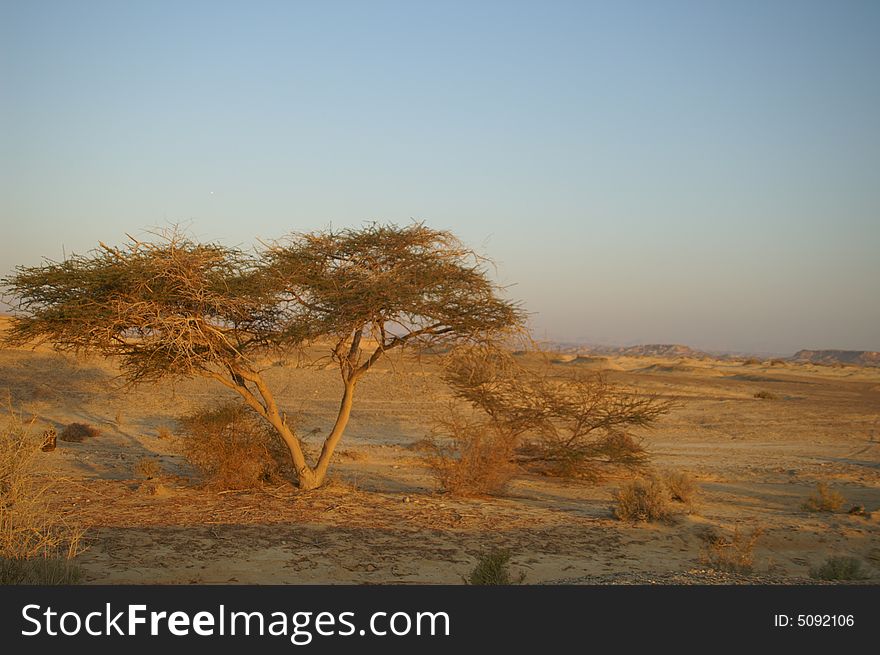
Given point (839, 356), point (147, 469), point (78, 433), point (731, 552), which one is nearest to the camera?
point (731, 552)

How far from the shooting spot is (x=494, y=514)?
38.8 feet

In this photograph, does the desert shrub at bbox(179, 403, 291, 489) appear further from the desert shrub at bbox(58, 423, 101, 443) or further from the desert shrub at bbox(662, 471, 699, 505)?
the desert shrub at bbox(58, 423, 101, 443)

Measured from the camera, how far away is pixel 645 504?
1180 centimetres

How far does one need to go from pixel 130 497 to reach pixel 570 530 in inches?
263

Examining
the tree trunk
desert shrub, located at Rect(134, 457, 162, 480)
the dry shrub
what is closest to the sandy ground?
desert shrub, located at Rect(134, 457, 162, 480)

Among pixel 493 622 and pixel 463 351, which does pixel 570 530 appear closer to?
pixel 463 351

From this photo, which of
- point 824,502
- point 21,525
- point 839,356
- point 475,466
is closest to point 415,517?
point 475,466

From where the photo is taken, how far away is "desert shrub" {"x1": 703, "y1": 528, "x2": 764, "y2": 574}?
28.2 feet

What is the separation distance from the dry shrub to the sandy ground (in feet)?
1.62

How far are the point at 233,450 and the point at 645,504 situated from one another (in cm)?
679

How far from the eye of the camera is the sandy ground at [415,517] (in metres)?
8.44

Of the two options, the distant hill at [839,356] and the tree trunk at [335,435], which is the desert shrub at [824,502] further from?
the distant hill at [839,356]

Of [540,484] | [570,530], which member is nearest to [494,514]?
[570,530]

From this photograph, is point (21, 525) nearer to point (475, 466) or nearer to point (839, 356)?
point (475, 466)
